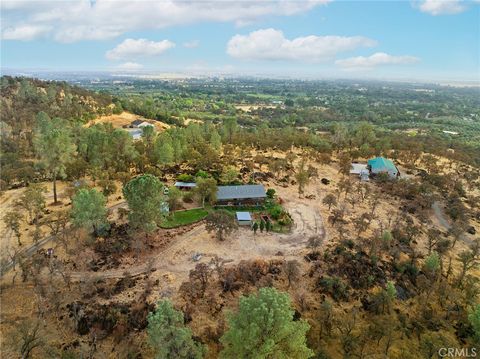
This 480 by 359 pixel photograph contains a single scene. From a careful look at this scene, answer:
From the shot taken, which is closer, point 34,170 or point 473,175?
point 34,170

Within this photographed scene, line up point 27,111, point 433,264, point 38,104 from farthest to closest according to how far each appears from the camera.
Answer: point 38,104 → point 27,111 → point 433,264

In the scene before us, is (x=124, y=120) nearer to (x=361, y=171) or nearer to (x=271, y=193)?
(x=271, y=193)

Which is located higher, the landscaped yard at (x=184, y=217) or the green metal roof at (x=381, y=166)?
the green metal roof at (x=381, y=166)

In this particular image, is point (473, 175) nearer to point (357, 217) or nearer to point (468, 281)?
point (357, 217)

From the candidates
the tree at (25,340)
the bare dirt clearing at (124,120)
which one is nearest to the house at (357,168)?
the bare dirt clearing at (124,120)

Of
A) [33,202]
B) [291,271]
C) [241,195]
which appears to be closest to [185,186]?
[241,195]

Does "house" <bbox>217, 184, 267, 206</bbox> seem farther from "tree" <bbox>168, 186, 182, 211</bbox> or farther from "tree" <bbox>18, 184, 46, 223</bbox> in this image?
"tree" <bbox>18, 184, 46, 223</bbox>

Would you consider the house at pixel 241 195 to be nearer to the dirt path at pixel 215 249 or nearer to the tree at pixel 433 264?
the dirt path at pixel 215 249

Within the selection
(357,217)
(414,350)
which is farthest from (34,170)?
(414,350)
